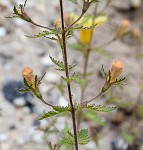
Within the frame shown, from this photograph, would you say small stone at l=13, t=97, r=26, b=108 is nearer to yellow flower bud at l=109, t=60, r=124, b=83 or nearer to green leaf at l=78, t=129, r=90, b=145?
green leaf at l=78, t=129, r=90, b=145

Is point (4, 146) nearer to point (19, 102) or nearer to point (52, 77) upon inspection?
point (19, 102)

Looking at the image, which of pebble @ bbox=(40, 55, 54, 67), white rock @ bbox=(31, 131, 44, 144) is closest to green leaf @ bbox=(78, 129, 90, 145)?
white rock @ bbox=(31, 131, 44, 144)

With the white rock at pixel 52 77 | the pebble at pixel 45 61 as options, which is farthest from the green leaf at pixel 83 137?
the pebble at pixel 45 61

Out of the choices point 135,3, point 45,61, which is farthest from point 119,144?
point 135,3

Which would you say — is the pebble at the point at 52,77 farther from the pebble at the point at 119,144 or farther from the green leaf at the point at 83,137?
the green leaf at the point at 83,137

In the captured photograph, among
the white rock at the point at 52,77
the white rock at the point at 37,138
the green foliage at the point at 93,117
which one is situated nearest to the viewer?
the green foliage at the point at 93,117

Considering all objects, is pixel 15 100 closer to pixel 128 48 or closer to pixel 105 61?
pixel 105 61

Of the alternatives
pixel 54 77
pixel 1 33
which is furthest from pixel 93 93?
pixel 1 33

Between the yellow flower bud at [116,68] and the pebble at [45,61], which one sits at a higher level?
the pebble at [45,61]
